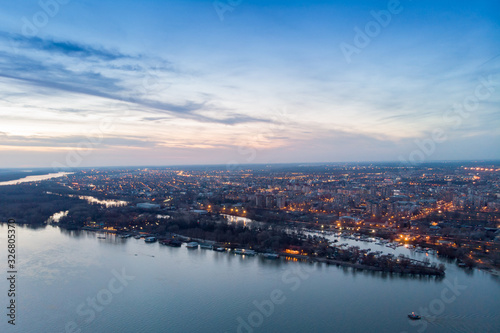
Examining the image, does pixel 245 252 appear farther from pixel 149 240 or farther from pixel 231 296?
pixel 149 240

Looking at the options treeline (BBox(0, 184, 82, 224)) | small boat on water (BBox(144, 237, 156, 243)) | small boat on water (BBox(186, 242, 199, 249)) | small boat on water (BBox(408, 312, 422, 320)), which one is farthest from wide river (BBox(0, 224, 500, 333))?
treeline (BBox(0, 184, 82, 224))

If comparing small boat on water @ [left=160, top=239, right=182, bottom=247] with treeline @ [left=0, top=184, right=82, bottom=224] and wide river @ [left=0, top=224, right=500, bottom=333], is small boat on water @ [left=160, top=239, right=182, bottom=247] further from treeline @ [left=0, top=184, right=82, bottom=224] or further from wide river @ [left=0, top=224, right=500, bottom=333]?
treeline @ [left=0, top=184, right=82, bottom=224]

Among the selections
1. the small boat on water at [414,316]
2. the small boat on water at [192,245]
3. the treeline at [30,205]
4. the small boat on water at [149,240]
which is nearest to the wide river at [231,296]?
the small boat on water at [414,316]

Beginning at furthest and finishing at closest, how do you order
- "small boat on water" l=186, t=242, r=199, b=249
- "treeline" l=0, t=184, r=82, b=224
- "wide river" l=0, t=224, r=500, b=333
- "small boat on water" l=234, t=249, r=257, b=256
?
"treeline" l=0, t=184, r=82, b=224, "small boat on water" l=186, t=242, r=199, b=249, "small boat on water" l=234, t=249, r=257, b=256, "wide river" l=0, t=224, r=500, b=333

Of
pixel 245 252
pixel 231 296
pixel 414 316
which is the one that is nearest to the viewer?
pixel 414 316

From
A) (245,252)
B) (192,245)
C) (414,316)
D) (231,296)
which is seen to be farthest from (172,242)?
(414,316)

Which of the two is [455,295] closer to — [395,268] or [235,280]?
[395,268]

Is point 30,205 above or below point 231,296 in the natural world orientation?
above

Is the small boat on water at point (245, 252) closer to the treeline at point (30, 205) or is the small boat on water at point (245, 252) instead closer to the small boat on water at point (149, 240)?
the small boat on water at point (149, 240)
